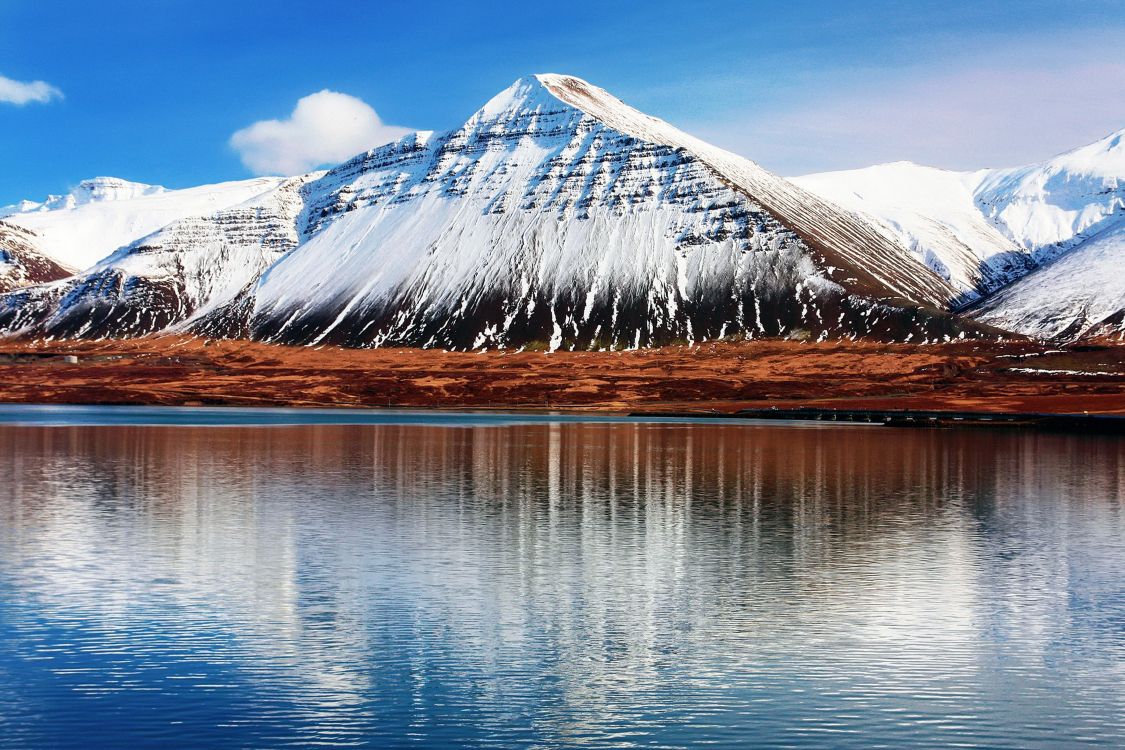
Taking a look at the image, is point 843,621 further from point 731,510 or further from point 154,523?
point 154,523

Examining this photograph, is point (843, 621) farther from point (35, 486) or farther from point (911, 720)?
point (35, 486)

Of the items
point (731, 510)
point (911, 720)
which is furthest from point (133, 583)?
point (731, 510)

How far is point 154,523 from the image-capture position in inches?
2128

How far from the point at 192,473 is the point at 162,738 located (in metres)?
54.2

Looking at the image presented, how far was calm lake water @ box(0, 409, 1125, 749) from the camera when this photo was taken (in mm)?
26312

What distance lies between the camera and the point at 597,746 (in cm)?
2466

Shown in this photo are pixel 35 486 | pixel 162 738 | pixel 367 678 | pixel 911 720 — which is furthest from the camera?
pixel 35 486

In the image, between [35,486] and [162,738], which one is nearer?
[162,738]

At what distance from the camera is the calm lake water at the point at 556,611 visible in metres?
26.3

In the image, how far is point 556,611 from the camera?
3697cm

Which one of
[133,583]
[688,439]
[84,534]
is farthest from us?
[688,439]

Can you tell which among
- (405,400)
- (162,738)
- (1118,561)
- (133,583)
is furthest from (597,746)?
(405,400)

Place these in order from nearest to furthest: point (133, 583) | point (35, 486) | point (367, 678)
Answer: point (367, 678), point (133, 583), point (35, 486)

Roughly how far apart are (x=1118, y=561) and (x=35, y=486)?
185ft
